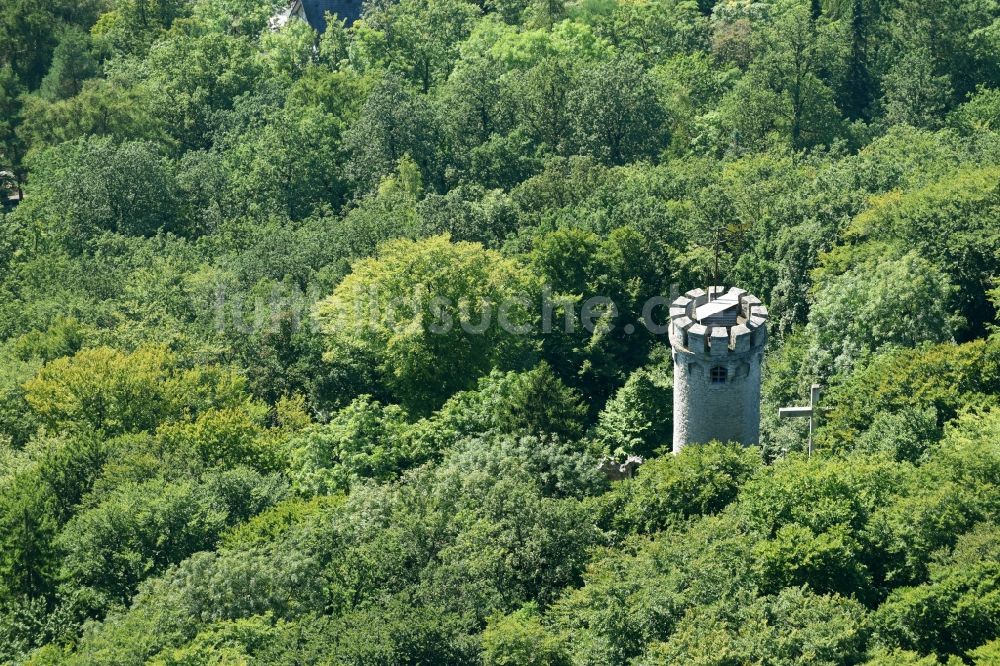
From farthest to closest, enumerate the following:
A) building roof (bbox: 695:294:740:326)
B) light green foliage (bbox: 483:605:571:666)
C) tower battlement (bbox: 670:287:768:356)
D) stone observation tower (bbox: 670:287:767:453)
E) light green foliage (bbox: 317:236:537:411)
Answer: light green foliage (bbox: 317:236:537:411) → building roof (bbox: 695:294:740:326) → stone observation tower (bbox: 670:287:767:453) → tower battlement (bbox: 670:287:768:356) → light green foliage (bbox: 483:605:571:666)

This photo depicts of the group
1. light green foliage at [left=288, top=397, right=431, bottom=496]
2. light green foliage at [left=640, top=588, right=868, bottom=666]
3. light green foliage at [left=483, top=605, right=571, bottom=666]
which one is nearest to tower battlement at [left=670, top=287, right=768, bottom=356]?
light green foliage at [left=640, top=588, right=868, bottom=666]

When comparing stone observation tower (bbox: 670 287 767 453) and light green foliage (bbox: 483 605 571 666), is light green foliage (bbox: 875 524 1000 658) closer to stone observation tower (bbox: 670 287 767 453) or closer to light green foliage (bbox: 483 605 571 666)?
light green foliage (bbox: 483 605 571 666)

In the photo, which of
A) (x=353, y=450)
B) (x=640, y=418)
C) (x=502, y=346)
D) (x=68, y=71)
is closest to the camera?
(x=640, y=418)

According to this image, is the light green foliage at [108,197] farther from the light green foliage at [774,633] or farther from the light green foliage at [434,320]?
the light green foliage at [774,633]

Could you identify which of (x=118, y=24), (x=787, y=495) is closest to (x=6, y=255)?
(x=118, y=24)

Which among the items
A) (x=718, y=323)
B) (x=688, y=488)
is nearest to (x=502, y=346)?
(x=718, y=323)

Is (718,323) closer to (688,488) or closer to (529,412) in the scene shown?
(688,488)
